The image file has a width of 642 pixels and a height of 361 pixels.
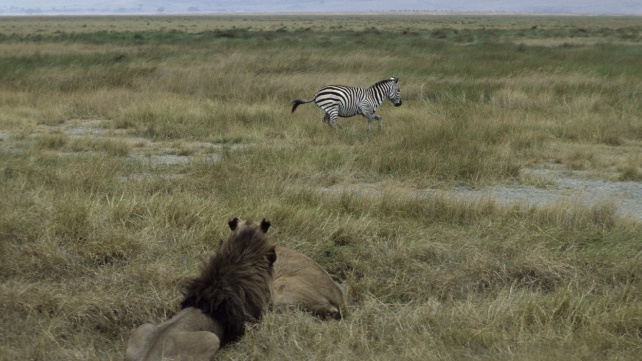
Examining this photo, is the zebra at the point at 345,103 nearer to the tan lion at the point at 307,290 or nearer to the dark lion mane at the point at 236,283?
the tan lion at the point at 307,290

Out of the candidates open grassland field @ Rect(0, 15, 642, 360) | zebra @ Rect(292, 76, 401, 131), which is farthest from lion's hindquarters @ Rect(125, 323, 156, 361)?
zebra @ Rect(292, 76, 401, 131)

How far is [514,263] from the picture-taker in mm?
5180

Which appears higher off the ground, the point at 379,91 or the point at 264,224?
the point at 264,224

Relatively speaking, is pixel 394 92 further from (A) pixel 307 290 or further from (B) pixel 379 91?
(A) pixel 307 290

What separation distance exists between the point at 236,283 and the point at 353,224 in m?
1.96

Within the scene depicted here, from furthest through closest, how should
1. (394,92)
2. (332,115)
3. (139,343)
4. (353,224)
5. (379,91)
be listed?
1. (394,92)
2. (379,91)
3. (332,115)
4. (353,224)
5. (139,343)

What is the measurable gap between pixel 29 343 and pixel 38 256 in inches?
50.3

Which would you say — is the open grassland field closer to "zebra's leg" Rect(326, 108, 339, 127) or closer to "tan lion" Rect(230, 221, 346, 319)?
"tan lion" Rect(230, 221, 346, 319)

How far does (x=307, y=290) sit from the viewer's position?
4.35 metres

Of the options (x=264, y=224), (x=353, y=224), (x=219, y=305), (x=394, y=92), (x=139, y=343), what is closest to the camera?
(x=139, y=343)

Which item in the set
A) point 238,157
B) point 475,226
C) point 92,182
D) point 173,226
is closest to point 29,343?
point 173,226

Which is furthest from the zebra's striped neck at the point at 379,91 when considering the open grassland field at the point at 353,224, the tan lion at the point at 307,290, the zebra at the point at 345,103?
the tan lion at the point at 307,290

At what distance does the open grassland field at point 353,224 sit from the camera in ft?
13.2

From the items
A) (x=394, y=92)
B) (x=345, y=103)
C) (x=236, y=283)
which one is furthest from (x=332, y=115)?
(x=236, y=283)
